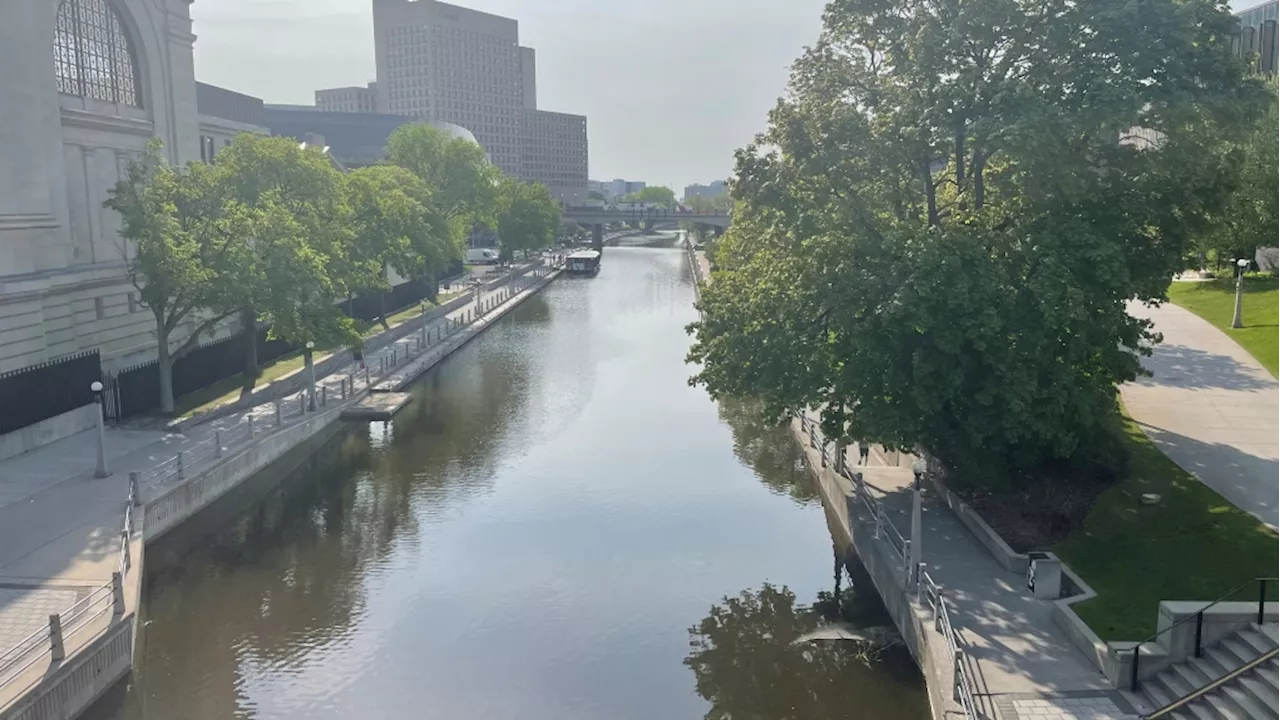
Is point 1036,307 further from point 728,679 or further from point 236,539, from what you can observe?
point 236,539

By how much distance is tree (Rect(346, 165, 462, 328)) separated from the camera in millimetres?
55406

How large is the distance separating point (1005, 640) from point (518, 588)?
11.1 metres

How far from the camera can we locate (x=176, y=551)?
26375 millimetres

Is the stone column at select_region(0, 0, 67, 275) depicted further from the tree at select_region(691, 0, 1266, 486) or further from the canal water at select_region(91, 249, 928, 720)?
the tree at select_region(691, 0, 1266, 486)

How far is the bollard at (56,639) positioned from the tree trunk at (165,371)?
794 inches

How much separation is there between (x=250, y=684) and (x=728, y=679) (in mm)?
9141

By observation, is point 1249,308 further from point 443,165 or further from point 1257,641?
point 443,165

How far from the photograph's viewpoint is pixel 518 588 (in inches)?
966

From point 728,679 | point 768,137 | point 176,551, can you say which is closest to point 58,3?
point 176,551

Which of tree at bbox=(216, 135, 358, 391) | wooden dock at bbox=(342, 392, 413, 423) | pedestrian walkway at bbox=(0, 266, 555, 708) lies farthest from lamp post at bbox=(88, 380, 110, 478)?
wooden dock at bbox=(342, 392, 413, 423)

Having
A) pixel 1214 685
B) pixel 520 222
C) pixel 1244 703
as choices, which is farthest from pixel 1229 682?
pixel 520 222

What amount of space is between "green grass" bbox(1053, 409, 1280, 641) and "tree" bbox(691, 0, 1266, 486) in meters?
1.78

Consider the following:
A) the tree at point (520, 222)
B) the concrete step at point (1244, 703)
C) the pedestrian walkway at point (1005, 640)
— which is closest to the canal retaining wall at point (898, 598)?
the pedestrian walkway at point (1005, 640)

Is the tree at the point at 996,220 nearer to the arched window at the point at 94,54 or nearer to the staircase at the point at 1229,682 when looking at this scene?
the staircase at the point at 1229,682
